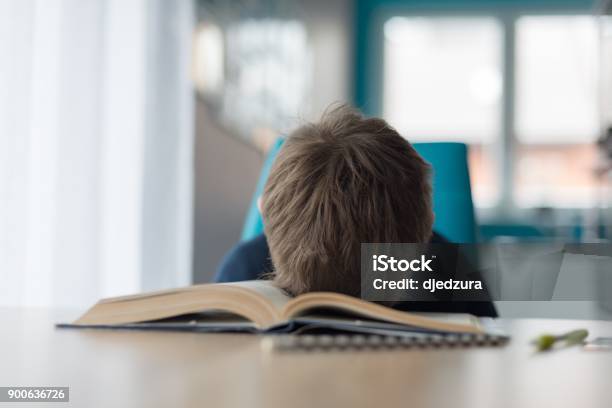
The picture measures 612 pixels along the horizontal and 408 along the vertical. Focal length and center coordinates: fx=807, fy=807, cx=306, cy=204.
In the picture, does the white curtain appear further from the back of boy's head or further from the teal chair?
the back of boy's head

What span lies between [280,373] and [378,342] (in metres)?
0.15

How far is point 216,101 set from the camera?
3.25 meters

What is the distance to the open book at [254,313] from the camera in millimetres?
695

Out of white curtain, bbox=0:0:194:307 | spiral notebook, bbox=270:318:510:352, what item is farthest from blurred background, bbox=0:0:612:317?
spiral notebook, bbox=270:318:510:352

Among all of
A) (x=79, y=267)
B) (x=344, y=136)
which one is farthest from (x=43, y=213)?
(x=344, y=136)

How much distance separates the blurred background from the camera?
69.0 inches

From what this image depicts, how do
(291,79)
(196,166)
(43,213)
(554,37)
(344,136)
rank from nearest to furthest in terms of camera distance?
(344,136)
(43,213)
(196,166)
(291,79)
(554,37)

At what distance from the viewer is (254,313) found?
0.74m

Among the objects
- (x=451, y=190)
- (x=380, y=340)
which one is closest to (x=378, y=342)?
(x=380, y=340)

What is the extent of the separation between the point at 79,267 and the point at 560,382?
1.59m

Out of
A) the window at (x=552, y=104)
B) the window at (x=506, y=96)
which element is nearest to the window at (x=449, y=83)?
the window at (x=506, y=96)

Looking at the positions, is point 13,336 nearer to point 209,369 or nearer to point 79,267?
point 209,369

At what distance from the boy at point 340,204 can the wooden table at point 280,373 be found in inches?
5.6

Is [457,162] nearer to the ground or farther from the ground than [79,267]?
farther from the ground
